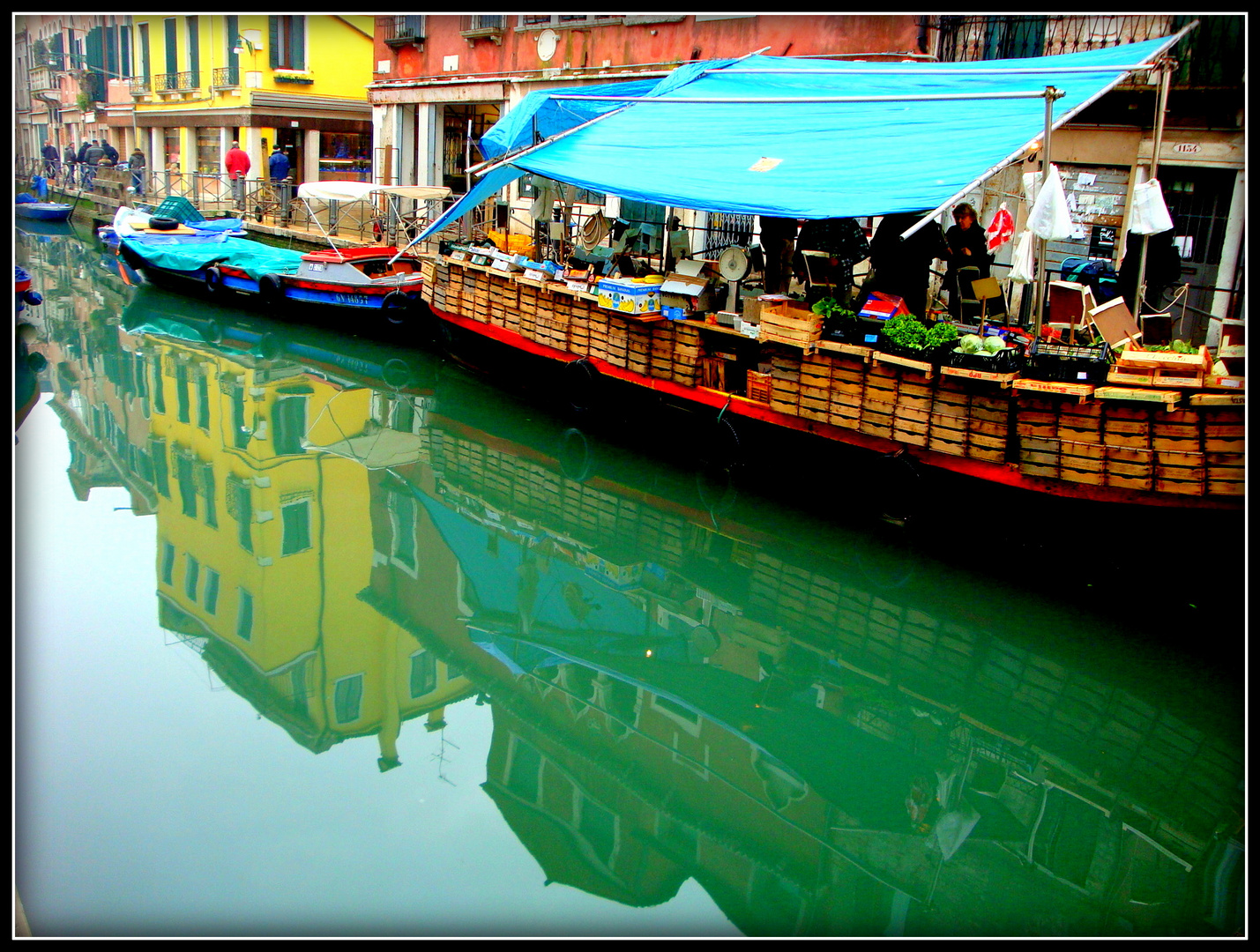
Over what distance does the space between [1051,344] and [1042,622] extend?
2088 millimetres

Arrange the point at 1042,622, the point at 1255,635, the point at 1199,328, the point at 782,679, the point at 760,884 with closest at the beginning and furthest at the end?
1. the point at 760,884
2. the point at 1255,635
3. the point at 782,679
4. the point at 1042,622
5. the point at 1199,328

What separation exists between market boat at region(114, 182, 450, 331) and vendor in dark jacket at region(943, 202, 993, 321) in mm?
8222

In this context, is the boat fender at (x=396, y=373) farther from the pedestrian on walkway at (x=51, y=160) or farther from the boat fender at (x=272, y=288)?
the pedestrian on walkway at (x=51, y=160)

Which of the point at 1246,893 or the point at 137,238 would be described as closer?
the point at 1246,893

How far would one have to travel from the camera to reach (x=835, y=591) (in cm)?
777

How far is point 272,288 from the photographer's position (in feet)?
54.4

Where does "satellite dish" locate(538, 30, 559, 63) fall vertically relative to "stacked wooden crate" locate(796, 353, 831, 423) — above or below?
above

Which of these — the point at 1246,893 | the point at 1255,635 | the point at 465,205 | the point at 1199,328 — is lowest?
the point at 1246,893

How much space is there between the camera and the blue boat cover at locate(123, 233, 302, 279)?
1720 cm

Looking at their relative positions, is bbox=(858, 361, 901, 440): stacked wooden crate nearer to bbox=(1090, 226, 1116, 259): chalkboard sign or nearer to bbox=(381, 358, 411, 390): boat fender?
bbox=(1090, 226, 1116, 259): chalkboard sign

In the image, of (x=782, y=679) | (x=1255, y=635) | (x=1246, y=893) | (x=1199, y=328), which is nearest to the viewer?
(x=1246, y=893)

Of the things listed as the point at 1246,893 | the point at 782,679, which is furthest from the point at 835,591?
the point at 1246,893

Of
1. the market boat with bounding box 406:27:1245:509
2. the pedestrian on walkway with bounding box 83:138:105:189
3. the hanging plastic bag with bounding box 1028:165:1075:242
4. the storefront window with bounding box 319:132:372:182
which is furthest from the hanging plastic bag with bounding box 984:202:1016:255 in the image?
the pedestrian on walkway with bounding box 83:138:105:189

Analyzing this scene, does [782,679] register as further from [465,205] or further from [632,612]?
Result: [465,205]
